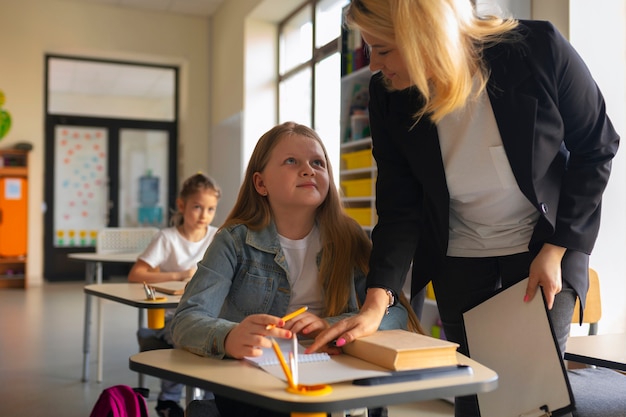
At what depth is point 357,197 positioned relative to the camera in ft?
12.5

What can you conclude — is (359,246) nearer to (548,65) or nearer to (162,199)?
(548,65)

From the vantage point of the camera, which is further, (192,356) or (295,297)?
(295,297)

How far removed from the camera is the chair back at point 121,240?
4.06 m

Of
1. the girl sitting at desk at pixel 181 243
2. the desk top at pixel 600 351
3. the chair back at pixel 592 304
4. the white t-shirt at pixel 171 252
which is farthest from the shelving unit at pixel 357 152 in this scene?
the desk top at pixel 600 351

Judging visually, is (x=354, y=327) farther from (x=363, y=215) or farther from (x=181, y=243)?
(x=363, y=215)

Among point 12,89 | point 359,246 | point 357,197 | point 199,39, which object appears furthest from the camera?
point 199,39

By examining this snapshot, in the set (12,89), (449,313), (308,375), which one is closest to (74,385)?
(449,313)

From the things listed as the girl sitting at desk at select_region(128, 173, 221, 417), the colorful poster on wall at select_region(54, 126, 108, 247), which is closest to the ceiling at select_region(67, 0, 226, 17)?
the colorful poster on wall at select_region(54, 126, 108, 247)

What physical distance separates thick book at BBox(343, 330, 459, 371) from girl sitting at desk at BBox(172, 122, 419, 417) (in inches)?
7.4

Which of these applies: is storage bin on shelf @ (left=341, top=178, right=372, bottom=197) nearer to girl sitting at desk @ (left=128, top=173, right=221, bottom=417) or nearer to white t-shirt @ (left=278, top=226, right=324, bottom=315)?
girl sitting at desk @ (left=128, top=173, right=221, bottom=417)

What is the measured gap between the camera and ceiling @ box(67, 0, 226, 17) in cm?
759

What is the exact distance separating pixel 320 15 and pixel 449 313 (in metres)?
5.12

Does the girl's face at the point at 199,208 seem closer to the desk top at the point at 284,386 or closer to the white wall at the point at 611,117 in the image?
the white wall at the point at 611,117

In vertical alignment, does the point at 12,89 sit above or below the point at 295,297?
above
